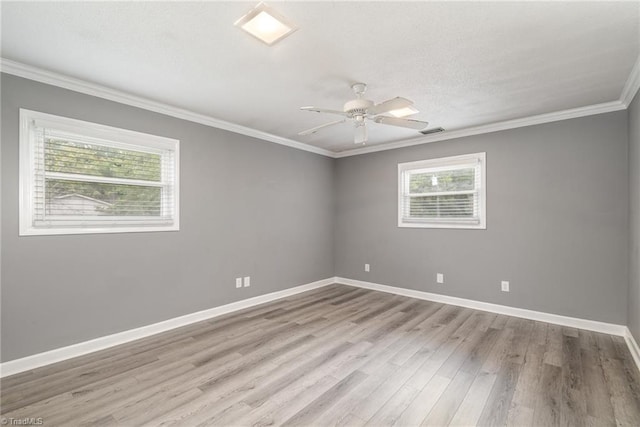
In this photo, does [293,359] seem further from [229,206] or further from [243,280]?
[229,206]

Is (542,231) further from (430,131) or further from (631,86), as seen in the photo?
(430,131)

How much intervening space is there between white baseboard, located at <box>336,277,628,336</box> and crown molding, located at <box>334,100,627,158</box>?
242 centimetres

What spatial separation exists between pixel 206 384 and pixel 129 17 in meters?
2.65

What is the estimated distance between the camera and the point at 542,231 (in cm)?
377

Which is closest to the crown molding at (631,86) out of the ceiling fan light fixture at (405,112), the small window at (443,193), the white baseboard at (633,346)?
the small window at (443,193)

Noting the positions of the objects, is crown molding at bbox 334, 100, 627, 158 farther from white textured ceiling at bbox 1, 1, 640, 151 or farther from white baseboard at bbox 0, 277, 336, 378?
white baseboard at bbox 0, 277, 336, 378

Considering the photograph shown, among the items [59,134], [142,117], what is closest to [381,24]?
[142,117]

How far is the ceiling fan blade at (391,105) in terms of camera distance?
7.95 feet

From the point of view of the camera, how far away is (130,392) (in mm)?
2232

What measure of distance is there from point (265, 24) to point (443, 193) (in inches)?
143

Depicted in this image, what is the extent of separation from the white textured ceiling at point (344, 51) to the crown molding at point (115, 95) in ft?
0.36

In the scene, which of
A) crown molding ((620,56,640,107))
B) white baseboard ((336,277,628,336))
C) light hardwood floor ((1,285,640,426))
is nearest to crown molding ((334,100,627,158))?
crown molding ((620,56,640,107))

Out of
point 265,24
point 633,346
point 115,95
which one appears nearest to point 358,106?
point 265,24

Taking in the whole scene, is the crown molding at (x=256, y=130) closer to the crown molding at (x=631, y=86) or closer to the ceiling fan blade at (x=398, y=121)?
the crown molding at (x=631, y=86)
